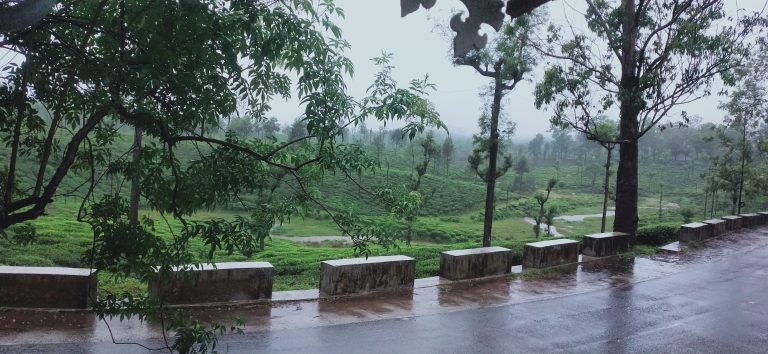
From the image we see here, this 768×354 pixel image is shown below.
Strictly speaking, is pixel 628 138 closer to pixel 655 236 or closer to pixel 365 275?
pixel 655 236

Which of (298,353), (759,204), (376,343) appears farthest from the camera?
(759,204)

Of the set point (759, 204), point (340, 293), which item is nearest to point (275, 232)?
point (340, 293)

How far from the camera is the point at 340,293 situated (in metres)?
8.41

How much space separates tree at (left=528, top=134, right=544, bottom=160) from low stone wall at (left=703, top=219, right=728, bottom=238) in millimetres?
59017

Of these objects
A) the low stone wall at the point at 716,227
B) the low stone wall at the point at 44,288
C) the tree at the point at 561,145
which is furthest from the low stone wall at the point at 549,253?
the tree at the point at 561,145

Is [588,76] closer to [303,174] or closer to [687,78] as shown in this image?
[687,78]

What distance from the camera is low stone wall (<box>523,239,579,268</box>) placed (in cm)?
1151

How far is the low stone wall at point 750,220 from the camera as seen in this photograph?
22.2 metres

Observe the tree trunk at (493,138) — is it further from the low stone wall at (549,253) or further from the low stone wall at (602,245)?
the low stone wall at (549,253)

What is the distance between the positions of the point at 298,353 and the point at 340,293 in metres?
2.47

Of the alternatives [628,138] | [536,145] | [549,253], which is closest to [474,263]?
[549,253]

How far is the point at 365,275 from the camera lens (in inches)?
341

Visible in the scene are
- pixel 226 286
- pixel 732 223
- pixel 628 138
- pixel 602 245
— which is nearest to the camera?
pixel 226 286

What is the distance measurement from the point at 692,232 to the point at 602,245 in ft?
17.9
